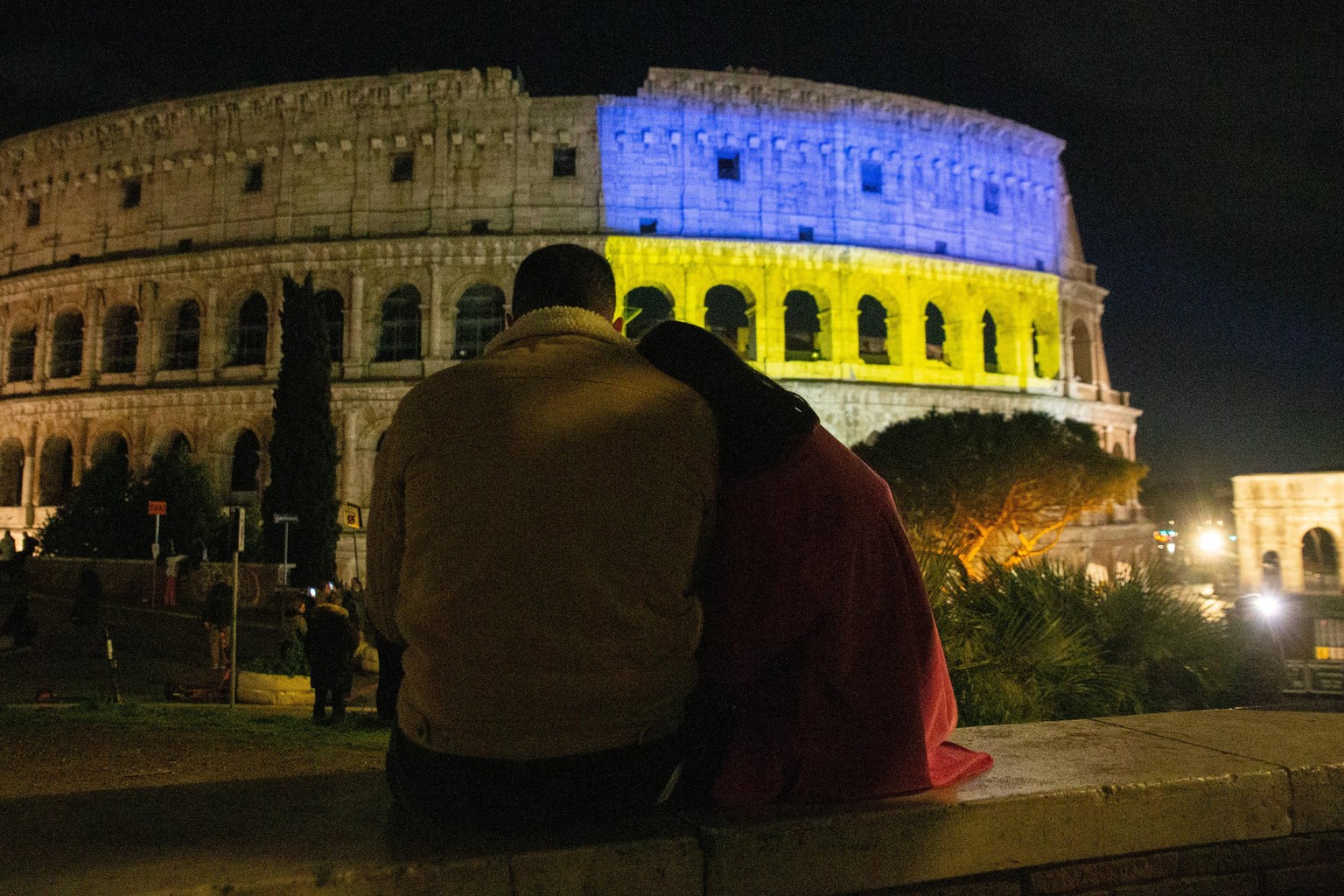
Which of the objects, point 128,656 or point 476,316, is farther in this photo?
point 476,316

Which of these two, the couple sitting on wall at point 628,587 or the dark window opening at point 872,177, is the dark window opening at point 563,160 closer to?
the dark window opening at point 872,177

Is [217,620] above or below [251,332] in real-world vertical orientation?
below

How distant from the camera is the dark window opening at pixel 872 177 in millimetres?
27859

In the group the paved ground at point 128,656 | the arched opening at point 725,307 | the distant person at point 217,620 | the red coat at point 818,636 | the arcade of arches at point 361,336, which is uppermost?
the arched opening at point 725,307

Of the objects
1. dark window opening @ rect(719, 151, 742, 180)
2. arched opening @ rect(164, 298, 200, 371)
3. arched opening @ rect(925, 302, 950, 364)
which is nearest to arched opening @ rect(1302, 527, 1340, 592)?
arched opening @ rect(925, 302, 950, 364)

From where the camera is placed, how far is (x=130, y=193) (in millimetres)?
28734

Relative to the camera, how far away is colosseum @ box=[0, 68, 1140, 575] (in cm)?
2616

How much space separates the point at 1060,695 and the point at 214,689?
922cm

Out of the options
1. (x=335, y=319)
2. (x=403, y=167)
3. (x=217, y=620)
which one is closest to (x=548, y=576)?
(x=217, y=620)

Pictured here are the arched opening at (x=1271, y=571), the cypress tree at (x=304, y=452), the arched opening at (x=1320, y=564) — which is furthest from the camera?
the arched opening at (x=1320, y=564)

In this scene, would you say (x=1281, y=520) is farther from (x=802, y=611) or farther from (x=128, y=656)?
(x=802, y=611)

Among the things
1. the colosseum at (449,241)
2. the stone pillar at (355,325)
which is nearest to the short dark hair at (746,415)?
the colosseum at (449,241)

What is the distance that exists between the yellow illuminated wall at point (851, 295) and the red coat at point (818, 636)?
23.8m

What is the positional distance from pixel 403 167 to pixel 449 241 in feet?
10.4
